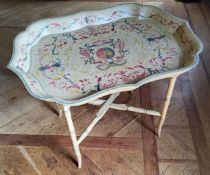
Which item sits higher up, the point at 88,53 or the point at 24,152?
the point at 88,53

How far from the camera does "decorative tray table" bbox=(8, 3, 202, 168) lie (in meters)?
0.85

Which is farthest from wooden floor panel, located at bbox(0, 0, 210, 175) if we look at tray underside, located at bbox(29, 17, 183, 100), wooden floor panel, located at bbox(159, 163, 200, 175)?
tray underside, located at bbox(29, 17, 183, 100)

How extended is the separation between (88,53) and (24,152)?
49cm

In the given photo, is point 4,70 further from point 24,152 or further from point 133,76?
point 133,76

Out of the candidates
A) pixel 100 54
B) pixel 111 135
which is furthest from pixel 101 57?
pixel 111 135

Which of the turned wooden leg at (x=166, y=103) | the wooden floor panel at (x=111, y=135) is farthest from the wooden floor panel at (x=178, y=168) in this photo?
the turned wooden leg at (x=166, y=103)

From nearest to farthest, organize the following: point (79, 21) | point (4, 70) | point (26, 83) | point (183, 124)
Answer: point (26, 83) < point (79, 21) < point (183, 124) < point (4, 70)

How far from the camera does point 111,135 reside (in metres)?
1.19

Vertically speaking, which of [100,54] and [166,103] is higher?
[100,54]

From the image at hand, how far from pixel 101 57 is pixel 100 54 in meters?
0.02

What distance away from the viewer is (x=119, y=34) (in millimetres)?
1078

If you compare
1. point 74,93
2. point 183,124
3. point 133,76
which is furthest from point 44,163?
point 183,124

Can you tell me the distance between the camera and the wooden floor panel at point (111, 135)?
1070 mm

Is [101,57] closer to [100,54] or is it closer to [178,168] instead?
[100,54]
